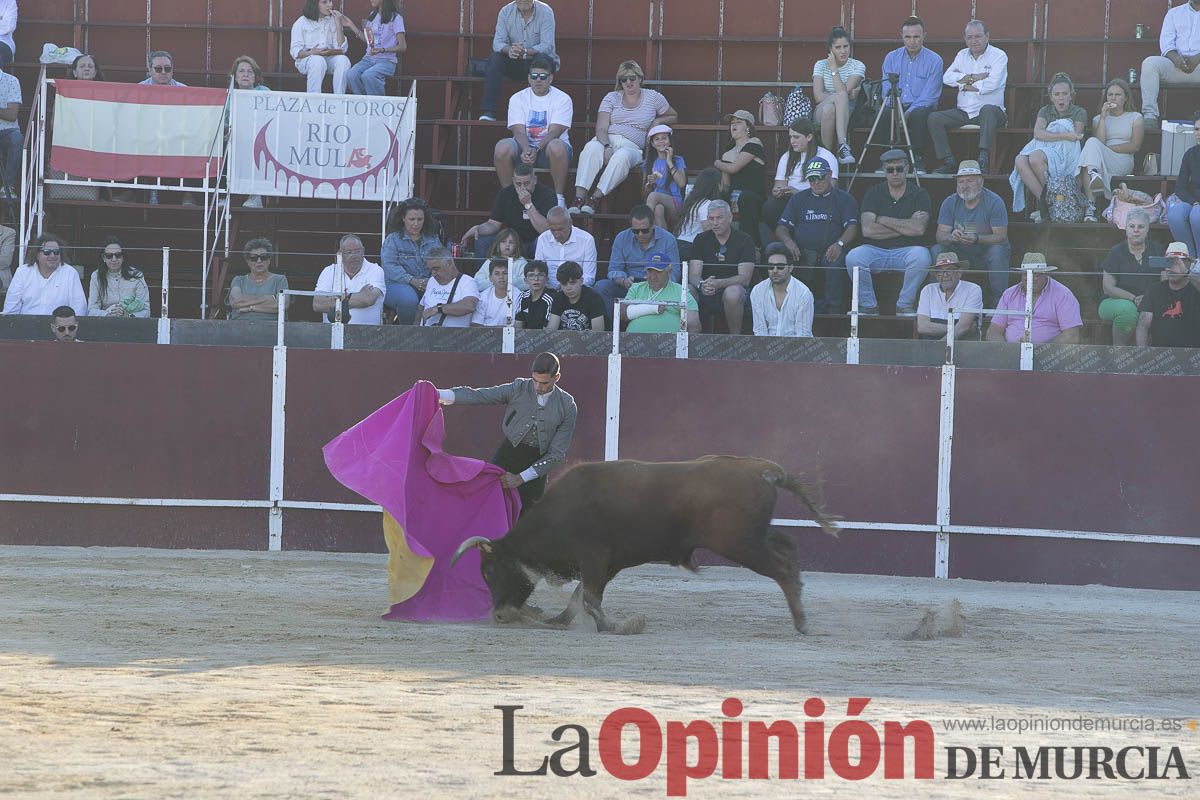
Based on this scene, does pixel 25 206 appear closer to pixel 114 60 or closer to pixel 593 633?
pixel 114 60

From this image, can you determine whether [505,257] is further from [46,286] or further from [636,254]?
[46,286]

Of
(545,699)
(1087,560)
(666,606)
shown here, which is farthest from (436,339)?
(545,699)

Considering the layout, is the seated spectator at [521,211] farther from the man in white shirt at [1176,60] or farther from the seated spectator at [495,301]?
the man in white shirt at [1176,60]

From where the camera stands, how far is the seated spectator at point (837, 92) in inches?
547

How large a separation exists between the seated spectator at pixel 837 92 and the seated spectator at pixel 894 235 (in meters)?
1.03

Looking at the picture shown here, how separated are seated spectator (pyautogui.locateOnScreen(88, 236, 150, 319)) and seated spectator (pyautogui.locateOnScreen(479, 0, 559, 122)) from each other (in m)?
3.82

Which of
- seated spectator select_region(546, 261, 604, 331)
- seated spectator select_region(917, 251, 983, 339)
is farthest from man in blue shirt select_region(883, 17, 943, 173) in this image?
seated spectator select_region(546, 261, 604, 331)

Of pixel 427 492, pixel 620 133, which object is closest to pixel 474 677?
pixel 427 492

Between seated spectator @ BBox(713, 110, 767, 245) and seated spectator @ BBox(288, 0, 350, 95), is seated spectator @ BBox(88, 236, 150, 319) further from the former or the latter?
seated spectator @ BBox(713, 110, 767, 245)

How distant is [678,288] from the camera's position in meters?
12.2

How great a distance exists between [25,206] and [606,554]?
8.09 meters

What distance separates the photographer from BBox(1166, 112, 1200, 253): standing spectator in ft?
41.0

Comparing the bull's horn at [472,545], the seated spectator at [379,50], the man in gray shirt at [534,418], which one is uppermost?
the seated spectator at [379,50]

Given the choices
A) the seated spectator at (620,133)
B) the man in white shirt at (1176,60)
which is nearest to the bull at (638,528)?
the seated spectator at (620,133)
